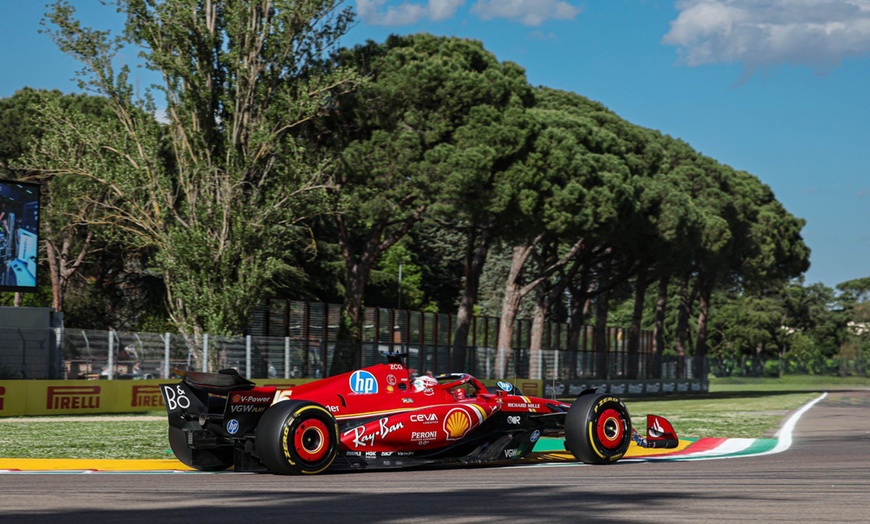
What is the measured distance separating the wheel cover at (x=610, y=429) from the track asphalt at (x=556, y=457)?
552mm

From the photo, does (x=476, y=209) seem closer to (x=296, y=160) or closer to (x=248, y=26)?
(x=296, y=160)

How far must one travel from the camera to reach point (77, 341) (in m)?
29.1

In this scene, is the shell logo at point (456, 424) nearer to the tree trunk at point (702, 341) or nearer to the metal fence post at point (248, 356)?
the metal fence post at point (248, 356)

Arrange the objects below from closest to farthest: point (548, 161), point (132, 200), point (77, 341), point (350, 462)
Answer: point (350, 462) < point (77, 341) < point (132, 200) < point (548, 161)

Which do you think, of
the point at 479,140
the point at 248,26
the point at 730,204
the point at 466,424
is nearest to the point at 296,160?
the point at 248,26

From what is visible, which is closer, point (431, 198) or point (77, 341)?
point (77, 341)

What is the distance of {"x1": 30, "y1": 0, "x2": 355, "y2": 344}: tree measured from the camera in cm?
3412

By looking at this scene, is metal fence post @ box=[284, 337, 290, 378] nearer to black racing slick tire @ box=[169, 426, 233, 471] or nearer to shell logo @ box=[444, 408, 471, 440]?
shell logo @ box=[444, 408, 471, 440]

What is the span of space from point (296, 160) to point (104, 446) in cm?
1912

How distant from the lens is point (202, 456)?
1315cm

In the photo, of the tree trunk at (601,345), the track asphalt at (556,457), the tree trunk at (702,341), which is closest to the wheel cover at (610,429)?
the track asphalt at (556,457)

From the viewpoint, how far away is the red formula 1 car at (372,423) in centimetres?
1244

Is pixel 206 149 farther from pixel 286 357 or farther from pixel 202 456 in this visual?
pixel 202 456

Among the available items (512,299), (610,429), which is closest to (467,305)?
(512,299)
